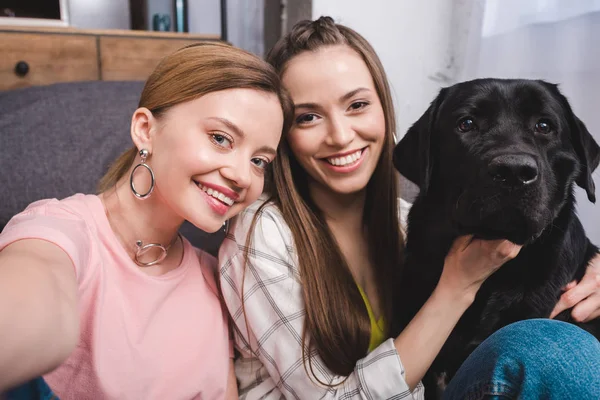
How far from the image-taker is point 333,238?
1.32 m

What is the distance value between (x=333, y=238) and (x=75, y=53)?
62.0 inches

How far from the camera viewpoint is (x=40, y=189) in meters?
1.45

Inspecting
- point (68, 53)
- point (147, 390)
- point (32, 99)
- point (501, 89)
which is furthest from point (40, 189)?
point (501, 89)

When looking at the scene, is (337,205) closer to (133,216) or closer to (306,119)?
(306,119)

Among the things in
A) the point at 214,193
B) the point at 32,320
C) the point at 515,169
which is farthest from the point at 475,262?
the point at 32,320

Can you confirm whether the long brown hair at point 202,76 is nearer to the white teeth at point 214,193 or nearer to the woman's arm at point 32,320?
the white teeth at point 214,193

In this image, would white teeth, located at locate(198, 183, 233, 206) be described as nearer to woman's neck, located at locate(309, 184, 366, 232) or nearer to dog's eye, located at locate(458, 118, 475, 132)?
woman's neck, located at locate(309, 184, 366, 232)

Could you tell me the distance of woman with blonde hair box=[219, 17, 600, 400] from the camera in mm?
1053

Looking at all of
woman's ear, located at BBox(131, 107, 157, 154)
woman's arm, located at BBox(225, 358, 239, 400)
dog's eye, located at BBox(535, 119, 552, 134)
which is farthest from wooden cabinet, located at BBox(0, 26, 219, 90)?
dog's eye, located at BBox(535, 119, 552, 134)

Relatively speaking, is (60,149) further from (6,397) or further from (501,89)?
(501,89)

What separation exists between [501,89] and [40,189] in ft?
3.96

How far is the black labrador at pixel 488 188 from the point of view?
40.4 inches

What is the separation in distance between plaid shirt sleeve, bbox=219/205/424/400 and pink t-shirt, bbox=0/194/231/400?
0.28 feet

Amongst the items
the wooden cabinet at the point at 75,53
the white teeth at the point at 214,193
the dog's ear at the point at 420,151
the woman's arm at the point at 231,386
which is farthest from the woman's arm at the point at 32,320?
the wooden cabinet at the point at 75,53
